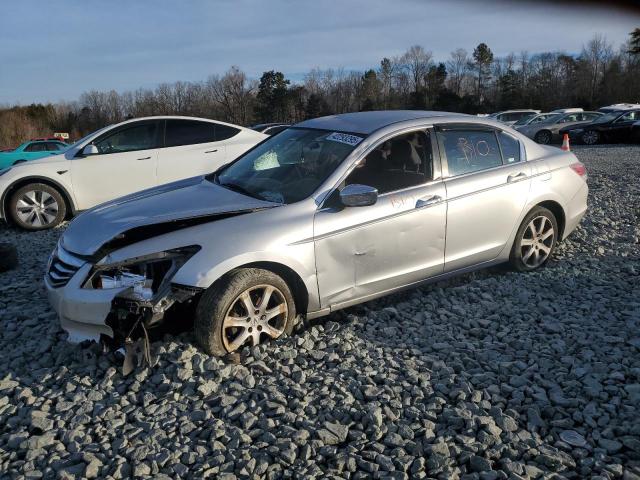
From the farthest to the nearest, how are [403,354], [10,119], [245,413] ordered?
[10,119] < [403,354] < [245,413]

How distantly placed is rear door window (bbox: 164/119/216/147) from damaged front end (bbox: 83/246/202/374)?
208 inches

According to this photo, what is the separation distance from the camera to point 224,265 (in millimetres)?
3717

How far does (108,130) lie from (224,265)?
561 cm

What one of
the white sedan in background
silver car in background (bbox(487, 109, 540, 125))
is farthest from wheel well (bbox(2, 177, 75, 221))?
silver car in background (bbox(487, 109, 540, 125))

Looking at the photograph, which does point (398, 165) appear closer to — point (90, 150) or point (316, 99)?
point (90, 150)

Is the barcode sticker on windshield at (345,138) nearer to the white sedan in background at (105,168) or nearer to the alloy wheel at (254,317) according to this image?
the alloy wheel at (254,317)

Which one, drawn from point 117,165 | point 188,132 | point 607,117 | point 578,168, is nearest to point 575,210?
point 578,168

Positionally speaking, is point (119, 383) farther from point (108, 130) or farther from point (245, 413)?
point (108, 130)

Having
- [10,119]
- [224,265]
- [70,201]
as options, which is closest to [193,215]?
[224,265]

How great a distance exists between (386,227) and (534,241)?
1943 mm

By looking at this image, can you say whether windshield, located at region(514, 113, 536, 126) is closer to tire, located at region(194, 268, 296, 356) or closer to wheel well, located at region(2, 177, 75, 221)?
wheel well, located at region(2, 177, 75, 221)

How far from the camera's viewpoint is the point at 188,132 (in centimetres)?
882

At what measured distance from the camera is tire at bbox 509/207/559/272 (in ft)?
17.4

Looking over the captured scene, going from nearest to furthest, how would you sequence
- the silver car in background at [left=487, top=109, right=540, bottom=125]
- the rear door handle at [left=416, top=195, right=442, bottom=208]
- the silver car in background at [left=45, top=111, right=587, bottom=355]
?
the silver car in background at [left=45, top=111, right=587, bottom=355]
the rear door handle at [left=416, top=195, right=442, bottom=208]
the silver car in background at [left=487, top=109, right=540, bottom=125]
